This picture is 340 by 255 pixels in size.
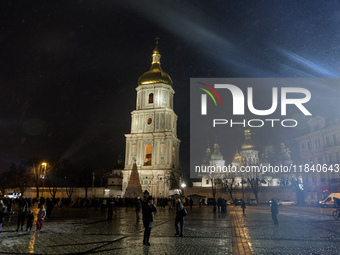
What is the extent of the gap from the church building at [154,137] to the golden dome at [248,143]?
52.2 metres

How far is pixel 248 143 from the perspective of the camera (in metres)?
110

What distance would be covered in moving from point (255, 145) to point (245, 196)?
158 ft

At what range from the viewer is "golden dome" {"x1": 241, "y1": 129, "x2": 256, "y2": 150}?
10882 centimetres

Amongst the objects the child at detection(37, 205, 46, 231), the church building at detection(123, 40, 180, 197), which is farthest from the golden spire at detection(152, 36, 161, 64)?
the child at detection(37, 205, 46, 231)

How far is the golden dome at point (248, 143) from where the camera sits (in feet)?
357

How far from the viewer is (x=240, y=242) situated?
9.75 m

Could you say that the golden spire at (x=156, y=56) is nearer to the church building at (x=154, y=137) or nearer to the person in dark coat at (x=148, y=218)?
the church building at (x=154, y=137)

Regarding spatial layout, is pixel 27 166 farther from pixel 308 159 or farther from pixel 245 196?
pixel 308 159

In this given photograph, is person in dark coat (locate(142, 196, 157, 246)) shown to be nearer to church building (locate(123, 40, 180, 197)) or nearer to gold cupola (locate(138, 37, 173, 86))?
church building (locate(123, 40, 180, 197))

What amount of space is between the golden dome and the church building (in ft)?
171

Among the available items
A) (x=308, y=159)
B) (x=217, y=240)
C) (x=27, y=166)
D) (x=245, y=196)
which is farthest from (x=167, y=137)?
(x=217, y=240)

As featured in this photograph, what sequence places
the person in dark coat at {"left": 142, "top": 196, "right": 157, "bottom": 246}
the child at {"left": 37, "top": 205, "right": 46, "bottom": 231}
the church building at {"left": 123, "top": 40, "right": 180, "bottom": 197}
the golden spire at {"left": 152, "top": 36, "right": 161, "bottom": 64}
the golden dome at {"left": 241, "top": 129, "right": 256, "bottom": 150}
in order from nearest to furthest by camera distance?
the person in dark coat at {"left": 142, "top": 196, "right": 157, "bottom": 246}, the child at {"left": 37, "top": 205, "right": 46, "bottom": 231}, the church building at {"left": 123, "top": 40, "right": 180, "bottom": 197}, the golden spire at {"left": 152, "top": 36, "right": 161, "bottom": 64}, the golden dome at {"left": 241, "top": 129, "right": 256, "bottom": 150}

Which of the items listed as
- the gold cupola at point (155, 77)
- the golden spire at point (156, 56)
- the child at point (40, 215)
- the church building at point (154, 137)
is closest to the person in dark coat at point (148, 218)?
the child at point (40, 215)

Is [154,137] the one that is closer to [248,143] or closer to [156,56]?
[156,56]
